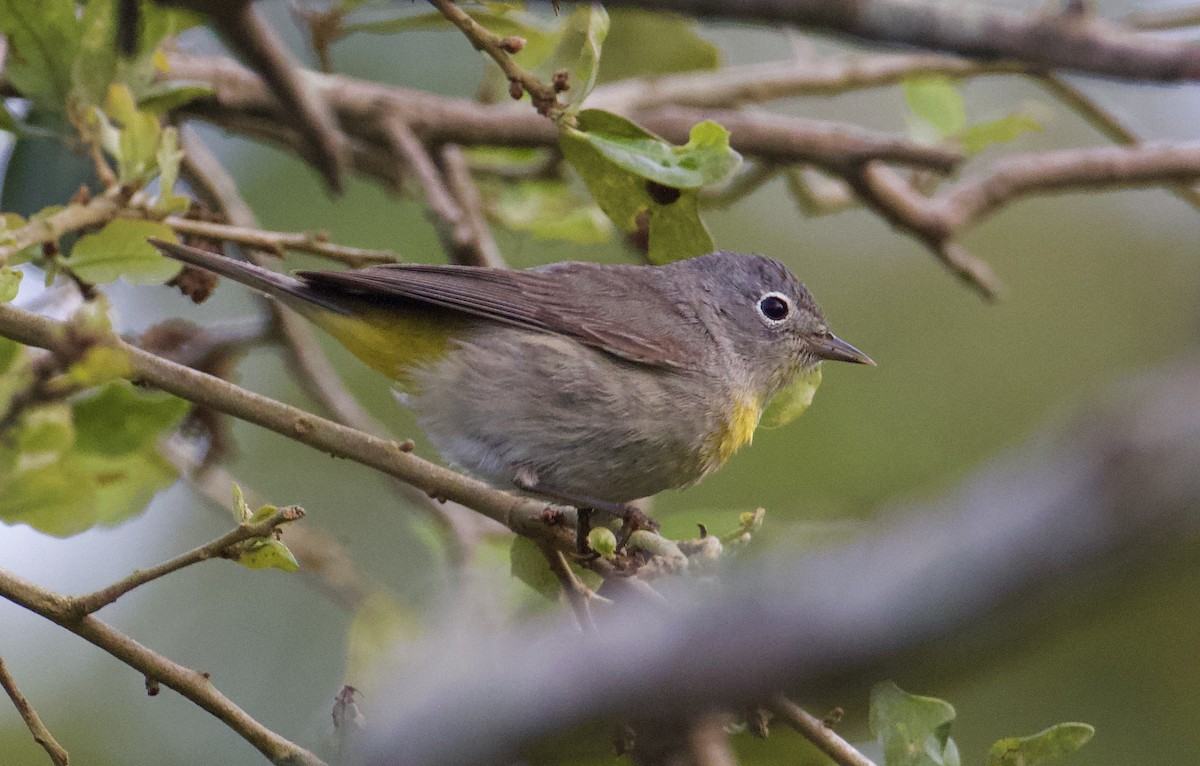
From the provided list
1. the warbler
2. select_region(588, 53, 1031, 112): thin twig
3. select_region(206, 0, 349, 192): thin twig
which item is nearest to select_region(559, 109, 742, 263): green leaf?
the warbler

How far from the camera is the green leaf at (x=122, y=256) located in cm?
289

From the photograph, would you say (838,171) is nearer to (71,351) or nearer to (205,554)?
(205,554)

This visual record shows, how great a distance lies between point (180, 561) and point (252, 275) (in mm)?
1443

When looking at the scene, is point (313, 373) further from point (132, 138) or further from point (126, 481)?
point (132, 138)

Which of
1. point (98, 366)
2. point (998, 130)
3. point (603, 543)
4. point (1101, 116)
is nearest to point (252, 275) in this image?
point (603, 543)

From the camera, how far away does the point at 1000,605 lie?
2.49ft

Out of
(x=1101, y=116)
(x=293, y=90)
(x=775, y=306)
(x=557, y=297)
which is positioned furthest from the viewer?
(x=1101, y=116)

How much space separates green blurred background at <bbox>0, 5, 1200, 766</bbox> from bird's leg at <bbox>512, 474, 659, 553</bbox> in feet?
0.56

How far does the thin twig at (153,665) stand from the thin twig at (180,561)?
37 mm

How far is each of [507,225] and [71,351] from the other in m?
2.75

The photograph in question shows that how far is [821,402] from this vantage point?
7.72 meters

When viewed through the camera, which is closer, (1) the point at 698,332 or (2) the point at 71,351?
(2) the point at 71,351

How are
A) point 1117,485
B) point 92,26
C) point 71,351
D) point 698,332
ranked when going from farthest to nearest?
point 698,332 < point 92,26 < point 71,351 < point 1117,485

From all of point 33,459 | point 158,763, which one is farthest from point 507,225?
point 158,763
